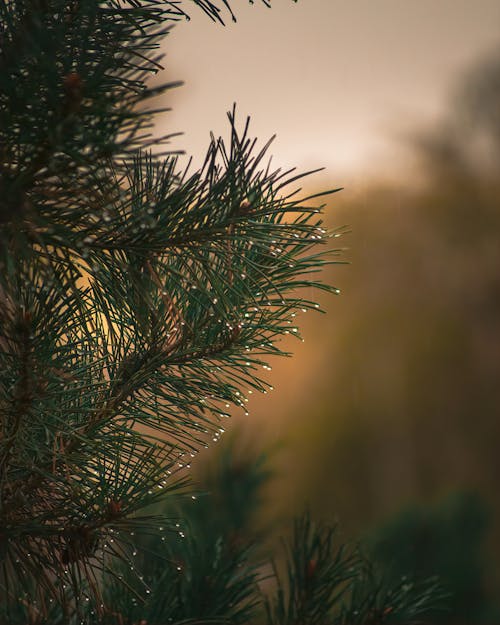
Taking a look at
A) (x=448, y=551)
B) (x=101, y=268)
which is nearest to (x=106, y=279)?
(x=101, y=268)

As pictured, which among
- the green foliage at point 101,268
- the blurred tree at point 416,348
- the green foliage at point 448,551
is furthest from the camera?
the blurred tree at point 416,348

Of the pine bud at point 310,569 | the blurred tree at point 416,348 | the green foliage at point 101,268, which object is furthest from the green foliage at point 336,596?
the blurred tree at point 416,348

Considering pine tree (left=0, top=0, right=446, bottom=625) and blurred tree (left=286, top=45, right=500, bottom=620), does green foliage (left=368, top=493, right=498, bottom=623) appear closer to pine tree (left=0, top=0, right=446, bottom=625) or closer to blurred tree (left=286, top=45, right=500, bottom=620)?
pine tree (left=0, top=0, right=446, bottom=625)

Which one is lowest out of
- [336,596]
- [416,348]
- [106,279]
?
[336,596]

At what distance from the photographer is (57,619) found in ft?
1.63

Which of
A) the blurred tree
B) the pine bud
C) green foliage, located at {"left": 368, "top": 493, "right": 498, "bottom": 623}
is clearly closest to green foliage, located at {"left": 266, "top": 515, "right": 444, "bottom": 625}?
the pine bud

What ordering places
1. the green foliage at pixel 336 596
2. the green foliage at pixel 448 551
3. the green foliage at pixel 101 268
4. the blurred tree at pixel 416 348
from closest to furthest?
the green foliage at pixel 101 268, the green foliage at pixel 336 596, the green foliage at pixel 448 551, the blurred tree at pixel 416 348

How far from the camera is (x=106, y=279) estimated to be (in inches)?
16.8

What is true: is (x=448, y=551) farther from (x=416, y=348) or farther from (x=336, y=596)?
(x=416, y=348)

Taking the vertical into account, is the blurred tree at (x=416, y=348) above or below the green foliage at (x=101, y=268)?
above

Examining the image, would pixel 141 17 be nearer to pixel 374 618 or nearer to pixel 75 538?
pixel 75 538

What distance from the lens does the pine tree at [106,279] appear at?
1.07 ft

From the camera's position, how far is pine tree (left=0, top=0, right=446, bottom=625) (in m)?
0.33

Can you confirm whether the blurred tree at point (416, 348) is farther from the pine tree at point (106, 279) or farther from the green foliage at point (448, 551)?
the pine tree at point (106, 279)
